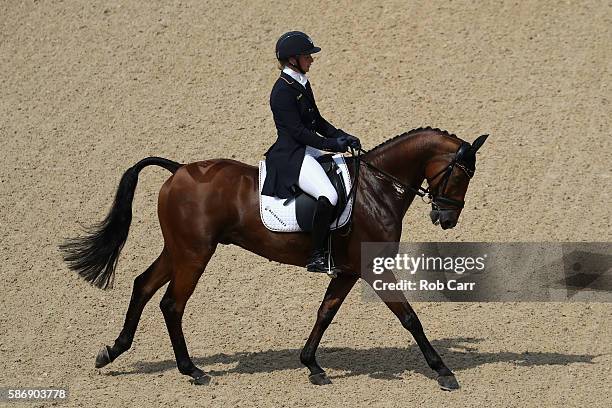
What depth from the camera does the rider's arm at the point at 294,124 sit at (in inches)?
379

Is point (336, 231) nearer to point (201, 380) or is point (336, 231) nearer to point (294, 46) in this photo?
point (294, 46)

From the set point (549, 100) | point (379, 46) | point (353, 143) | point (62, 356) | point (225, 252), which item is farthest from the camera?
point (379, 46)

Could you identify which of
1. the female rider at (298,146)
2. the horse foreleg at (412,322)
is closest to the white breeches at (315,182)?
the female rider at (298,146)

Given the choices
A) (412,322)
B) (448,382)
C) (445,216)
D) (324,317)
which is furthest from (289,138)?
(448,382)

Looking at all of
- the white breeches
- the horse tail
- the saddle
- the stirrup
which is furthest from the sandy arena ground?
the white breeches

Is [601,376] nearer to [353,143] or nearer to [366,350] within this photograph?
[366,350]

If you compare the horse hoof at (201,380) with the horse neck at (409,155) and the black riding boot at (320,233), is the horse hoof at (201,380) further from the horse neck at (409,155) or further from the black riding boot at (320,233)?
the horse neck at (409,155)

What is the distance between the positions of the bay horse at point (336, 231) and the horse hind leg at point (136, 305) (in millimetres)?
227

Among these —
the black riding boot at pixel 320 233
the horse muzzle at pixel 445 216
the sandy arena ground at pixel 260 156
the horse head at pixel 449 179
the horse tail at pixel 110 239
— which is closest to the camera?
the black riding boot at pixel 320 233

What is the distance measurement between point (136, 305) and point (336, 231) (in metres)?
2.05

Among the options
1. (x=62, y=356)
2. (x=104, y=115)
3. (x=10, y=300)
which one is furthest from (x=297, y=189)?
(x=104, y=115)

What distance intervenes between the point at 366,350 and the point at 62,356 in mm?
2943

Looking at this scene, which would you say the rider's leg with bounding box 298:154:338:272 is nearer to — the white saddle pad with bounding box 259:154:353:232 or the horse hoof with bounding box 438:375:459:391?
the white saddle pad with bounding box 259:154:353:232

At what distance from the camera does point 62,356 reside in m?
10.7
